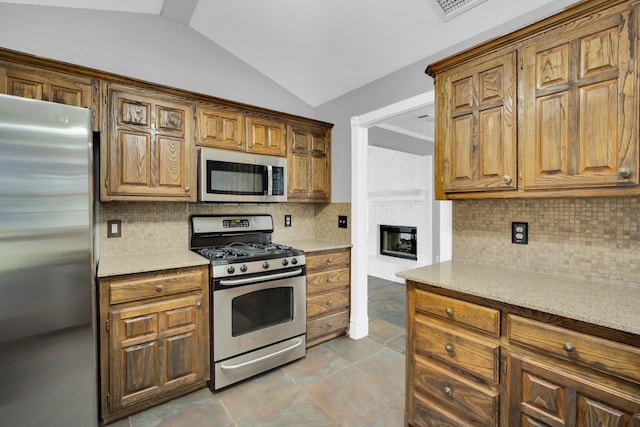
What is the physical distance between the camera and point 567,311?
115 cm

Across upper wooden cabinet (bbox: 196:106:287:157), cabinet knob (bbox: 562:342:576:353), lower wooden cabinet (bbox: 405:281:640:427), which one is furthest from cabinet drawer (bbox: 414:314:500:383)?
upper wooden cabinet (bbox: 196:106:287:157)

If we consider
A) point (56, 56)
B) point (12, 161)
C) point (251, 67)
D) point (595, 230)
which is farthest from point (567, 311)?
point (56, 56)

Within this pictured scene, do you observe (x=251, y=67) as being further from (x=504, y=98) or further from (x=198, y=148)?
(x=504, y=98)

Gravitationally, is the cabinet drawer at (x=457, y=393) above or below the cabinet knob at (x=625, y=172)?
below

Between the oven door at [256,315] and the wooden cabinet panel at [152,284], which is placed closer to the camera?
the wooden cabinet panel at [152,284]

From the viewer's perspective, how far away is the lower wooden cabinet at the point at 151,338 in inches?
71.3

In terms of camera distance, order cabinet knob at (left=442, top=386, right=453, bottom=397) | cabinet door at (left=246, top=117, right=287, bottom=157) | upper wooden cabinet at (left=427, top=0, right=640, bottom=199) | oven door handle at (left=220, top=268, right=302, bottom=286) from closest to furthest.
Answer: upper wooden cabinet at (left=427, top=0, right=640, bottom=199) → cabinet knob at (left=442, top=386, right=453, bottom=397) → oven door handle at (left=220, top=268, right=302, bottom=286) → cabinet door at (left=246, top=117, right=287, bottom=157)

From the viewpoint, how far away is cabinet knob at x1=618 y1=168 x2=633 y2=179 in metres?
1.24

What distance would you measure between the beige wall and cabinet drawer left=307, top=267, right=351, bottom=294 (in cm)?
34

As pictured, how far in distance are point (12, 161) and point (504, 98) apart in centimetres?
238

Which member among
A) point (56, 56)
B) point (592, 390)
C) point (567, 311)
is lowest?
point (592, 390)

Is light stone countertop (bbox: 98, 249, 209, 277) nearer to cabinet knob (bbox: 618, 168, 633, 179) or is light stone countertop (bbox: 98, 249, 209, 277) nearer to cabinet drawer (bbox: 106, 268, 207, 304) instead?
cabinet drawer (bbox: 106, 268, 207, 304)

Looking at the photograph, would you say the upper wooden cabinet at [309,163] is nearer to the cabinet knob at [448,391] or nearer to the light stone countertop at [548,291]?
the light stone countertop at [548,291]

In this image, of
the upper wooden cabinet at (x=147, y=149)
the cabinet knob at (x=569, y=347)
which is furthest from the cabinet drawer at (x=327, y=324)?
the cabinet knob at (x=569, y=347)
